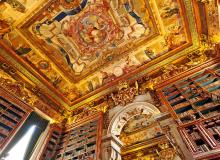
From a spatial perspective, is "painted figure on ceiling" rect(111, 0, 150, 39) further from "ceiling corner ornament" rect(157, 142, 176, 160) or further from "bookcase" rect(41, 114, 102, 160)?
"ceiling corner ornament" rect(157, 142, 176, 160)

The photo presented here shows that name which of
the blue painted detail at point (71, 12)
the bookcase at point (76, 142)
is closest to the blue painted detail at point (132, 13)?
the blue painted detail at point (71, 12)

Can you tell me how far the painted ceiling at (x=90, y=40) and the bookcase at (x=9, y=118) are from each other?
175 cm

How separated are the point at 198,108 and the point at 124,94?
334cm

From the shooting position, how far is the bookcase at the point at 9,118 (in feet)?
19.1

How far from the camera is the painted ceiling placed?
6.77 m

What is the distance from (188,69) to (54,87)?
6.40 meters

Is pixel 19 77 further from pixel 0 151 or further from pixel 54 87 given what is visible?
→ pixel 0 151

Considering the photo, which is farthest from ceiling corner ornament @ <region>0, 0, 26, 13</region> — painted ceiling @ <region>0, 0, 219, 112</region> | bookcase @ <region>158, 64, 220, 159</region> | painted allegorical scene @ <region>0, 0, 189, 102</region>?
bookcase @ <region>158, 64, 220, 159</region>

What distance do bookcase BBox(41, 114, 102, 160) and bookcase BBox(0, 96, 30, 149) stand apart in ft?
4.61

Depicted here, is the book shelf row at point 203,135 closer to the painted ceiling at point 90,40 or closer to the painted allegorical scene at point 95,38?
the painted ceiling at point 90,40

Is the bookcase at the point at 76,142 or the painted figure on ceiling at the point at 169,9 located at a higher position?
the painted figure on ceiling at the point at 169,9

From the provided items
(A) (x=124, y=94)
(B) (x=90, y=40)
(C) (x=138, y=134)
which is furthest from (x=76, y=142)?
(B) (x=90, y=40)

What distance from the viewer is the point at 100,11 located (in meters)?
7.16

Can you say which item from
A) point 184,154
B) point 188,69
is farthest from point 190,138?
point 188,69
